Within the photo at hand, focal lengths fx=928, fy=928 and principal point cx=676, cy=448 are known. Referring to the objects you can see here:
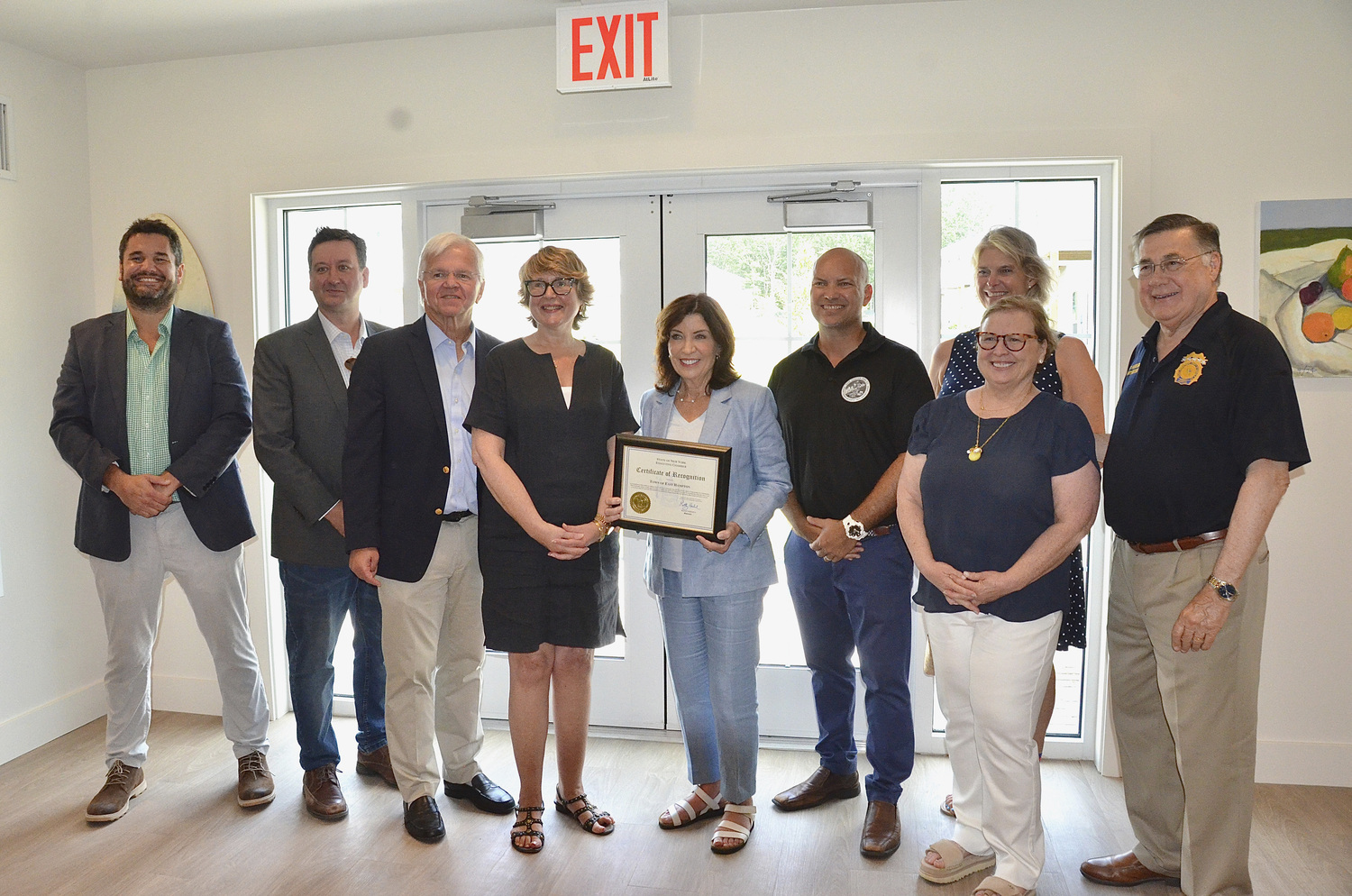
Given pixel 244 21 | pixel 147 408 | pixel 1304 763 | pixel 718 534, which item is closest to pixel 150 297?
pixel 147 408

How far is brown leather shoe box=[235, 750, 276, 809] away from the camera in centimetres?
316

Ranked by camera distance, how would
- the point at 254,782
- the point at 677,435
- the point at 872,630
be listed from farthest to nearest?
the point at 254,782, the point at 872,630, the point at 677,435

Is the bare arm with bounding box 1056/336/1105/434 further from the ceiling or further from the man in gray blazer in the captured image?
the man in gray blazer

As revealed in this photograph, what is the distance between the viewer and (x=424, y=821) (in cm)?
291

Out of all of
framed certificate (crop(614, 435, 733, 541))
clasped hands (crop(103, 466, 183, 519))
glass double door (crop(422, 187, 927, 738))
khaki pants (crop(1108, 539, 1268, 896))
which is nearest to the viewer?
khaki pants (crop(1108, 539, 1268, 896))

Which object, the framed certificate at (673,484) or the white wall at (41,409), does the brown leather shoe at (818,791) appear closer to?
the framed certificate at (673,484)

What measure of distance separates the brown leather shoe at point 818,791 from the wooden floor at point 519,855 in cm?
4

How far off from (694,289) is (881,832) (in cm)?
209

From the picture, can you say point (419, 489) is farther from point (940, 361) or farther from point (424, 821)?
point (940, 361)

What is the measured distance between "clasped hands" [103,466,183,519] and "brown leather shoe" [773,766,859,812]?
227 centimetres

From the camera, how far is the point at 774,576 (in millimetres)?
2799

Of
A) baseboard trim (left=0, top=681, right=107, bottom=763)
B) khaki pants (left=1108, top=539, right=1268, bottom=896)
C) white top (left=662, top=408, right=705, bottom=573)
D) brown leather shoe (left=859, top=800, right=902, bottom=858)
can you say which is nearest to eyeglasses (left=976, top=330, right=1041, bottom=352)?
khaki pants (left=1108, top=539, right=1268, bottom=896)

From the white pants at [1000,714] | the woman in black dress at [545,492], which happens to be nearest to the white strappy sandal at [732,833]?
the woman in black dress at [545,492]

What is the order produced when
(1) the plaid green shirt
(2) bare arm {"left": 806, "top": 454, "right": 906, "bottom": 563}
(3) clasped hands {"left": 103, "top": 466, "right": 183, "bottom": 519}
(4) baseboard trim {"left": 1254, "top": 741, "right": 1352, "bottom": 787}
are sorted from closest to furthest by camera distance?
1. (2) bare arm {"left": 806, "top": 454, "right": 906, "bottom": 563}
2. (3) clasped hands {"left": 103, "top": 466, "right": 183, "bottom": 519}
3. (1) the plaid green shirt
4. (4) baseboard trim {"left": 1254, "top": 741, "right": 1352, "bottom": 787}
